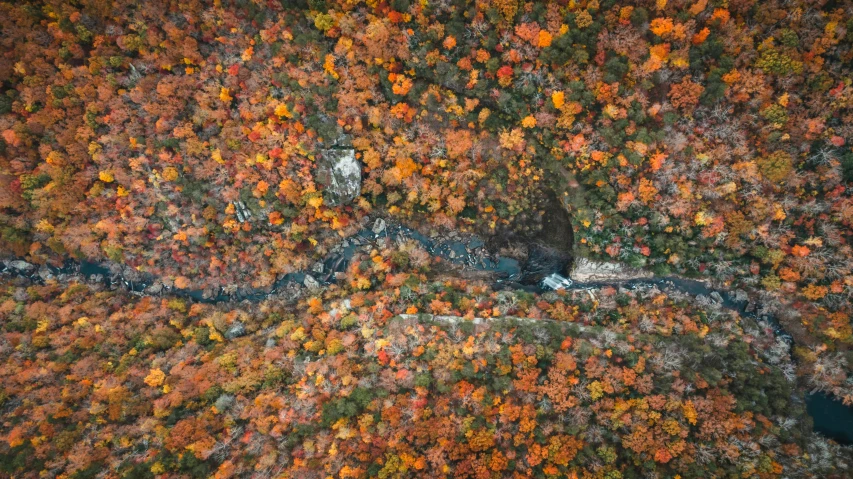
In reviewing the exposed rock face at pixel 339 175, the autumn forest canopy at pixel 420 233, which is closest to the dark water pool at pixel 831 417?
the autumn forest canopy at pixel 420 233

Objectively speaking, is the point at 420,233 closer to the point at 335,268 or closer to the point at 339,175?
the point at 335,268

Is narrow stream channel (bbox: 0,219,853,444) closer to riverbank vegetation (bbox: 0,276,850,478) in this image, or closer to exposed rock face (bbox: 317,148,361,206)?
riverbank vegetation (bbox: 0,276,850,478)

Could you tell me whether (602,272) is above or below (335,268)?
above

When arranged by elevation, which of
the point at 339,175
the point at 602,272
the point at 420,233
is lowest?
the point at 420,233

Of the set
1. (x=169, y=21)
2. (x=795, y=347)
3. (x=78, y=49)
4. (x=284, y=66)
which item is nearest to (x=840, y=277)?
(x=795, y=347)

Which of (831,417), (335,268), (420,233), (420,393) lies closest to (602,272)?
(420,233)

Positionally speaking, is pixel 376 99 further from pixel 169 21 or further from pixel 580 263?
pixel 580 263

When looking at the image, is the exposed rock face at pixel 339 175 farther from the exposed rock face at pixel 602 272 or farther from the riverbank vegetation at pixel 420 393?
the exposed rock face at pixel 602 272
